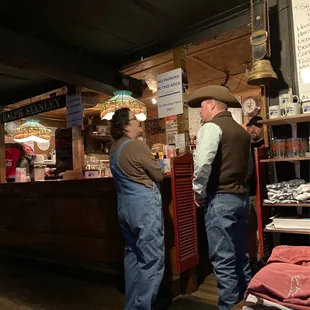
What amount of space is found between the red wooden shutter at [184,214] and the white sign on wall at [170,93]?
0.76 m

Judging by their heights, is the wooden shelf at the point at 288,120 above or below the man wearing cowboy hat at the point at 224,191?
above

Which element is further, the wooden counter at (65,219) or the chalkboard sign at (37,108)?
the chalkboard sign at (37,108)

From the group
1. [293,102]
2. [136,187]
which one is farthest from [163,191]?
[293,102]

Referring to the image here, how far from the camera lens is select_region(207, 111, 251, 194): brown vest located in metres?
2.23

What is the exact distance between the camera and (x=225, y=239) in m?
2.16

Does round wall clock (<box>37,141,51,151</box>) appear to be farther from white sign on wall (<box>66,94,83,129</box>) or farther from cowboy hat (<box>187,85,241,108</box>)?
cowboy hat (<box>187,85,241,108</box>)

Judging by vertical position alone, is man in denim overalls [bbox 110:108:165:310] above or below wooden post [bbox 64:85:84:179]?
below

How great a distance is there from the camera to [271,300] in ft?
3.83

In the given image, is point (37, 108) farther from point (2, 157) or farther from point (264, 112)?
point (264, 112)

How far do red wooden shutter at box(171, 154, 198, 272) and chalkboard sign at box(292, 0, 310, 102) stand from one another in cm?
122

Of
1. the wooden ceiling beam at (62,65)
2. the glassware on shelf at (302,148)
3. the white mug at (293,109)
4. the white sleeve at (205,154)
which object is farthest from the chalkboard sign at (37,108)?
the glassware on shelf at (302,148)

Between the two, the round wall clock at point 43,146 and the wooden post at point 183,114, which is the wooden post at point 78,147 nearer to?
the wooden post at point 183,114

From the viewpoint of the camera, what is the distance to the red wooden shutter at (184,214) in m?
3.14

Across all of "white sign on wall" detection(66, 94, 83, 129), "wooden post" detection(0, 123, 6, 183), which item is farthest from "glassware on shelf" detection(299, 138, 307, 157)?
"wooden post" detection(0, 123, 6, 183)
